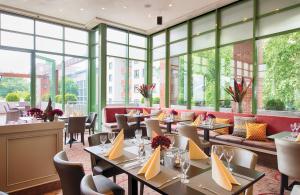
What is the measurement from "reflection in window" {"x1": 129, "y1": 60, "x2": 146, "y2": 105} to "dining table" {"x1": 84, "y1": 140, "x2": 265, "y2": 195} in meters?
6.55

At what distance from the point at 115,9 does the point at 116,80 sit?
9.31ft

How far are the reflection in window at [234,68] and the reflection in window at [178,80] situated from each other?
1.51 metres

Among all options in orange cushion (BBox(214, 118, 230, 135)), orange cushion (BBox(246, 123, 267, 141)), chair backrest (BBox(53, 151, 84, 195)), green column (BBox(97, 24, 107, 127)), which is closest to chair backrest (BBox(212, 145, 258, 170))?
chair backrest (BBox(53, 151, 84, 195))

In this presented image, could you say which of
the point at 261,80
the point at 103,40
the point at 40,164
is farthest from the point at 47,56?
the point at 261,80

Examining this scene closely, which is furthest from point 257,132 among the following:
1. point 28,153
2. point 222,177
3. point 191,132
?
point 28,153

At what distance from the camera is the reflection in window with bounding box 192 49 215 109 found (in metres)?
6.64

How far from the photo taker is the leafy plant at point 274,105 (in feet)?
16.7

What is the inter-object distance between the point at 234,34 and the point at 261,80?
1568mm

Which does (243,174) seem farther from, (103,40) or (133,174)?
(103,40)

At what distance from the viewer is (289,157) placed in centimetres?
279

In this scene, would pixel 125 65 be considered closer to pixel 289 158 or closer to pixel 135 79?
pixel 135 79

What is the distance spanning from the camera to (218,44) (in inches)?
253

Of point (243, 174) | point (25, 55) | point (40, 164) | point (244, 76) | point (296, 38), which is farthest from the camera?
point (25, 55)

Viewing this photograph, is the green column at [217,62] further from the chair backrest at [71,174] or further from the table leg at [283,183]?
the chair backrest at [71,174]
